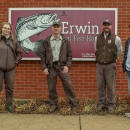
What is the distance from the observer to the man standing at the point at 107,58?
5.14 metres

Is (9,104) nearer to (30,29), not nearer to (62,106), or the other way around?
(62,106)

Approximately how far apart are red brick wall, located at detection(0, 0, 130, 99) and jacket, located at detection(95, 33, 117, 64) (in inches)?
33.8

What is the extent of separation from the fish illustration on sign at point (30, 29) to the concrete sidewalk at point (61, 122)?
5.21 ft

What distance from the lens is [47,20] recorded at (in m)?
5.99

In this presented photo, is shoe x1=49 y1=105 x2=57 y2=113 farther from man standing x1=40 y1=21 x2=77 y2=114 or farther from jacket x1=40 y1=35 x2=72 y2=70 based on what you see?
jacket x1=40 y1=35 x2=72 y2=70

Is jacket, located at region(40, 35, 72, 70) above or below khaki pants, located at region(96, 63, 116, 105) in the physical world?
above

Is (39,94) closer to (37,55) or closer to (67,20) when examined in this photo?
(37,55)

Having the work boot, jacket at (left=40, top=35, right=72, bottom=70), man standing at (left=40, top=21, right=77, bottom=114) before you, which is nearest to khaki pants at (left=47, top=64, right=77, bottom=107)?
→ man standing at (left=40, top=21, right=77, bottom=114)

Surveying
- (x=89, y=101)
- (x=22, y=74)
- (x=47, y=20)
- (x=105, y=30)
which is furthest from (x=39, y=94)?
(x=105, y=30)

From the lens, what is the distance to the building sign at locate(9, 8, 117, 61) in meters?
5.92

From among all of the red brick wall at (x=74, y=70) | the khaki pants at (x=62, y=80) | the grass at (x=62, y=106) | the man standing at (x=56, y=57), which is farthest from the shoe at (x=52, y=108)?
the red brick wall at (x=74, y=70)

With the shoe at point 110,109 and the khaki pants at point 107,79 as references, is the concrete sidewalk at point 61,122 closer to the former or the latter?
the shoe at point 110,109

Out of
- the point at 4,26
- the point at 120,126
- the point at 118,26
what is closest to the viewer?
the point at 120,126

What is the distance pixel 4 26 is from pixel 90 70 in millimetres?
2155
